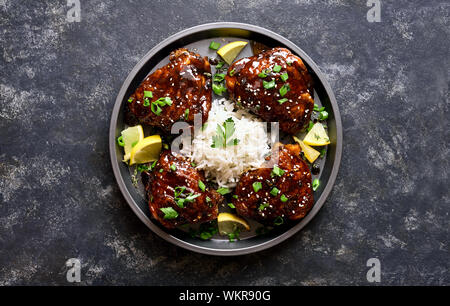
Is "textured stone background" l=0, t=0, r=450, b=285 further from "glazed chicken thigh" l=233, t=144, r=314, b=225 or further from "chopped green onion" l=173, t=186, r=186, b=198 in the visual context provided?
"chopped green onion" l=173, t=186, r=186, b=198

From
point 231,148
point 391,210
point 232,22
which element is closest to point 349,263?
point 391,210

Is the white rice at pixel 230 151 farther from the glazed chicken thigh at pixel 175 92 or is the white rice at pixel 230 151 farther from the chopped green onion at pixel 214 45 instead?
the chopped green onion at pixel 214 45

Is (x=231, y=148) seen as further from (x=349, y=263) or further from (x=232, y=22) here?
(x=349, y=263)

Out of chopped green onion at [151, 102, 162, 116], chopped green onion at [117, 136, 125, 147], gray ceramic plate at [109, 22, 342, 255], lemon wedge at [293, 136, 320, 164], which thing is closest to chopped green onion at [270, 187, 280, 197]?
gray ceramic plate at [109, 22, 342, 255]

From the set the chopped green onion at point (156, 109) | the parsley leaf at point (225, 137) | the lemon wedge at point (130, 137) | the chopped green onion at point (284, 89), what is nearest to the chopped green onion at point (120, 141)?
the lemon wedge at point (130, 137)
